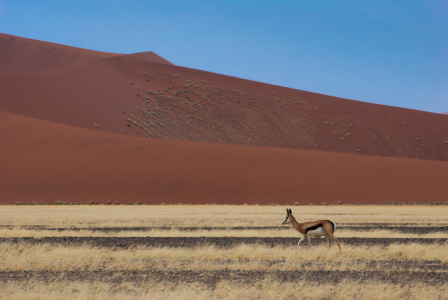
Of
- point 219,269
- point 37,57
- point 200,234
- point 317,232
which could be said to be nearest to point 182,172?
point 200,234

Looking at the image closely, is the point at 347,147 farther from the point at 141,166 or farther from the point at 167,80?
the point at 141,166

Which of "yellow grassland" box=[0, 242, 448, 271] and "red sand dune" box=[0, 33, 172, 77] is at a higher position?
"red sand dune" box=[0, 33, 172, 77]

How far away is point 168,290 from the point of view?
24.4ft

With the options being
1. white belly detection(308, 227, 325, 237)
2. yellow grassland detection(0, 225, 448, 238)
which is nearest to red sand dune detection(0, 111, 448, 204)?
yellow grassland detection(0, 225, 448, 238)

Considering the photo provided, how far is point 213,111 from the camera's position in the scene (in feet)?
247

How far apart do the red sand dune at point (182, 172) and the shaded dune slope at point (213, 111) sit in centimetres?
1049

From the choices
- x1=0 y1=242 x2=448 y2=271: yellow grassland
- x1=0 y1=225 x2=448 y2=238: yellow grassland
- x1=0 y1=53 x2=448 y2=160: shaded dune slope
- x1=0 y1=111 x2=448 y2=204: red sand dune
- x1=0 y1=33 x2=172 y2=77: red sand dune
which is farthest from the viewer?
x1=0 y1=33 x2=172 y2=77: red sand dune

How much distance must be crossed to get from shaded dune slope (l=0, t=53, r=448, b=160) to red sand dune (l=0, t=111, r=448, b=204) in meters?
10.5

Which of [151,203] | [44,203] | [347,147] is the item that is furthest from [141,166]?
[347,147]

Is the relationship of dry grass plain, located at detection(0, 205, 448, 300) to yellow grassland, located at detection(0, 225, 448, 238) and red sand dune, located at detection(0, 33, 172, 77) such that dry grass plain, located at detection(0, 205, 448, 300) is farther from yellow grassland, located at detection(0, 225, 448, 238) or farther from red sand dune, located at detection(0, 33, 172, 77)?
red sand dune, located at detection(0, 33, 172, 77)

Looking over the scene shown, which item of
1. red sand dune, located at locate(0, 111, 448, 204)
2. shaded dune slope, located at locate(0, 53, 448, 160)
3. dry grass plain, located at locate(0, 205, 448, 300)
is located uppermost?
shaded dune slope, located at locate(0, 53, 448, 160)

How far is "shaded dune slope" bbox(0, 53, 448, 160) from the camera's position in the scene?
57.3 m

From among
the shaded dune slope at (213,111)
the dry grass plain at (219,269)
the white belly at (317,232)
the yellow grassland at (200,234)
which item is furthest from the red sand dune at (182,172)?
the white belly at (317,232)

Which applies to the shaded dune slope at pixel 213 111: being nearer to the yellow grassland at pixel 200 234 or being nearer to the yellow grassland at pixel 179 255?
the yellow grassland at pixel 200 234
